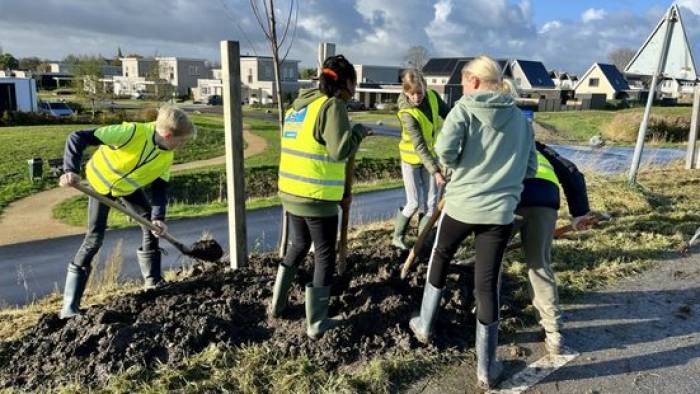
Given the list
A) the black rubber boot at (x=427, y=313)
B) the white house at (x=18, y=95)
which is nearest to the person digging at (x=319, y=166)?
the black rubber boot at (x=427, y=313)

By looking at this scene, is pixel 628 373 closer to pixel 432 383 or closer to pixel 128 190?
pixel 432 383

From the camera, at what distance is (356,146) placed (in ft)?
10.7

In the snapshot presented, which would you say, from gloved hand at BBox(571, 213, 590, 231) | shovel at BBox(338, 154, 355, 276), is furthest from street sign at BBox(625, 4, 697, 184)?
shovel at BBox(338, 154, 355, 276)

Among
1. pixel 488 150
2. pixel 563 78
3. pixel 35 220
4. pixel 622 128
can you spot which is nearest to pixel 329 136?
pixel 488 150

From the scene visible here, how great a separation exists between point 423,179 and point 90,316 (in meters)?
3.10

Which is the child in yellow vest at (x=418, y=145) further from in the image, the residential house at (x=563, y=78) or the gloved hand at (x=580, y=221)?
the residential house at (x=563, y=78)

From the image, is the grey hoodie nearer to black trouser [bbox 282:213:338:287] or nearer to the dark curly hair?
the dark curly hair

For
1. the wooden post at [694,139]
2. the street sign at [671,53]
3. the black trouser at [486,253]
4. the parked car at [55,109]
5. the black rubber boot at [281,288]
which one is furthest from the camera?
the parked car at [55,109]

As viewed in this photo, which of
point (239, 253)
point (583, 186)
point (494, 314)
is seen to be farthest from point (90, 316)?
point (583, 186)

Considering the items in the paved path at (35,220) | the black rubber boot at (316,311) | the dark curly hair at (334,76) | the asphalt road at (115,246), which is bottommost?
the paved path at (35,220)

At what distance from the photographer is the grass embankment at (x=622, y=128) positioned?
24.4 m

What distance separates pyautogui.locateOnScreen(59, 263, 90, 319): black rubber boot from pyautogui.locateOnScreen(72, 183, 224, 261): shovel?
0.52 meters

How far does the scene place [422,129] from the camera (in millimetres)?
4914

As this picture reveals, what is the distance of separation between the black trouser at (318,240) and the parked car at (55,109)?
3550 cm
